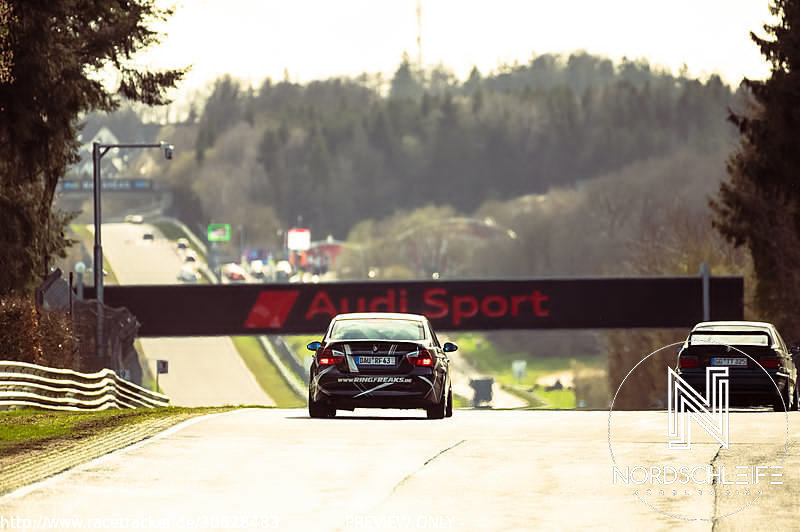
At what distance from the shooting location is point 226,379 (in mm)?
117500

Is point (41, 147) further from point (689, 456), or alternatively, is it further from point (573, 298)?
point (573, 298)

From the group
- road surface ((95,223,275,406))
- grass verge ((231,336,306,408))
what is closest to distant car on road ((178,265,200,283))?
road surface ((95,223,275,406))

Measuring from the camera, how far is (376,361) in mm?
21672

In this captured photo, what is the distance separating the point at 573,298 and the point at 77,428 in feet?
143

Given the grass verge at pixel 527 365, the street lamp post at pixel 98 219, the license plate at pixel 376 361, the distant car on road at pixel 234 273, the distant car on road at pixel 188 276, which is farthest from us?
the distant car on road at pixel 234 273

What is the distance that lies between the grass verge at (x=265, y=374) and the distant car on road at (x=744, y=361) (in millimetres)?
74579

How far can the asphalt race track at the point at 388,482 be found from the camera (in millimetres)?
12195

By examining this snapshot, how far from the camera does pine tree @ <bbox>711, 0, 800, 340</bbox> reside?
47125mm

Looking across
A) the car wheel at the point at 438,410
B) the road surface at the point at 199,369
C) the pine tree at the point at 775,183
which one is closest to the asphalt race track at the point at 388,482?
the car wheel at the point at 438,410

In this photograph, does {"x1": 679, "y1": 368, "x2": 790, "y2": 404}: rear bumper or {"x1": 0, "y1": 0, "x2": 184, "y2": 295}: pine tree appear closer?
{"x1": 679, "y1": 368, "x2": 790, "y2": 404}: rear bumper

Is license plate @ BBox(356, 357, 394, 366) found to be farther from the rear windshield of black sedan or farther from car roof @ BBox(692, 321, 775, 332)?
car roof @ BBox(692, 321, 775, 332)

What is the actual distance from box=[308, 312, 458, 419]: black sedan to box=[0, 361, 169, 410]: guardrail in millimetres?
5327

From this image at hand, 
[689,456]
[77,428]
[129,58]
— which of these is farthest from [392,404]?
[129,58]

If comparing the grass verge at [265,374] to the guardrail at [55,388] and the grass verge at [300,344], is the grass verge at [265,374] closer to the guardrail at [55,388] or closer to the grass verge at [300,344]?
the grass verge at [300,344]
